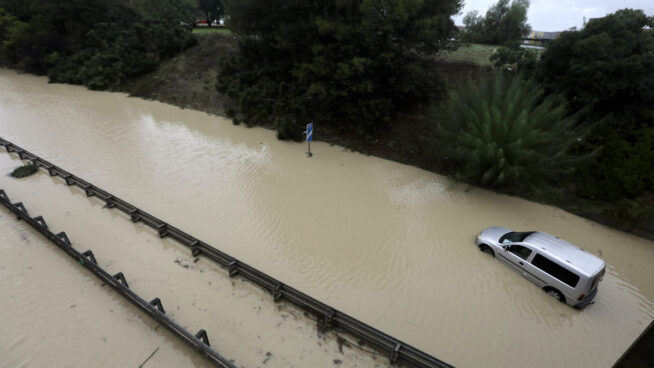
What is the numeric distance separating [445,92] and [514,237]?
328 inches

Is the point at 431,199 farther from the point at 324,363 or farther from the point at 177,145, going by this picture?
the point at 177,145

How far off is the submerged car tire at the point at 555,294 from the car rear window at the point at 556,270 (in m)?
0.41

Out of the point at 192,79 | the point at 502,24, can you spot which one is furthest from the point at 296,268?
the point at 502,24

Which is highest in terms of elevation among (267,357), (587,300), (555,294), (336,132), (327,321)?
(336,132)

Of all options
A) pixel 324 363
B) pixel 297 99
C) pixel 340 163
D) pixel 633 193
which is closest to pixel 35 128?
pixel 297 99

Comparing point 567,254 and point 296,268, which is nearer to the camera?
point 567,254

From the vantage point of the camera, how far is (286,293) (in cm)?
600

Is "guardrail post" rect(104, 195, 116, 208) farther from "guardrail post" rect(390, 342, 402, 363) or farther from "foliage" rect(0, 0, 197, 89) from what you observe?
"foliage" rect(0, 0, 197, 89)

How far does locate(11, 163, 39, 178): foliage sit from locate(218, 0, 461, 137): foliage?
28.7ft

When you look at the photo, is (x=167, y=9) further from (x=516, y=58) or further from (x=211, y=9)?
(x=516, y=58)

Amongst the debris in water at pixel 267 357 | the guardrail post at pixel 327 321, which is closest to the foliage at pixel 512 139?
the guardrail post at pixel 327 321

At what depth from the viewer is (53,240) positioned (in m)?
7.27

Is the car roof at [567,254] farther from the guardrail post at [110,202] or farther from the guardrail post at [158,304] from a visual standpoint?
the guardrail post at [110,202]

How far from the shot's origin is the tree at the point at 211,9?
41812 mm
